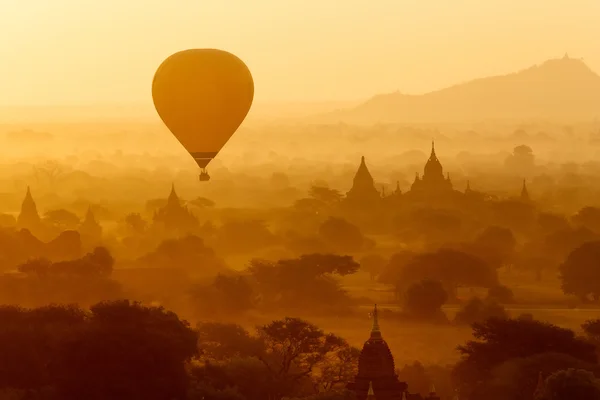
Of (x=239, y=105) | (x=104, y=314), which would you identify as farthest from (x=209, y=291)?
(x=104, y=314)

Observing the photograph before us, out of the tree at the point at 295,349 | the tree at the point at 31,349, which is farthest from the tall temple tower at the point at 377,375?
the tree at the point at 295,349

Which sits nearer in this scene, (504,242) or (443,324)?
(443,324)

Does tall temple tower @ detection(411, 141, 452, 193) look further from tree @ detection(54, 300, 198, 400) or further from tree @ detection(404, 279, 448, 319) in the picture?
tree @ detection(54, 300, 198, 400)

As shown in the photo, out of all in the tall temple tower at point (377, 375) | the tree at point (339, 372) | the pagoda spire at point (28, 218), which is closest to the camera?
the tall temple tower at point (377, 375)

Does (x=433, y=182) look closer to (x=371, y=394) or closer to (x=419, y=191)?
(x=419, y=191)

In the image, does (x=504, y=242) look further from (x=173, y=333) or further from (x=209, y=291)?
(x=173, y=333)

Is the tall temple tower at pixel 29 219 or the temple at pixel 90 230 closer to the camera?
the temple at pixel 90 230

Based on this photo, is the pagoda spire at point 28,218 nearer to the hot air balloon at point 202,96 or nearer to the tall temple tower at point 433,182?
A: the tall temple tower at point 433,182

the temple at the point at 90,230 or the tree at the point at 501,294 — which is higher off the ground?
the temple at the point at 90,230
